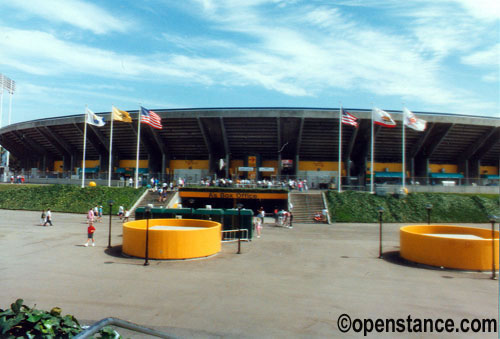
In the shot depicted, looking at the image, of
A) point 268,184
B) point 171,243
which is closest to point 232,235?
point 171,243

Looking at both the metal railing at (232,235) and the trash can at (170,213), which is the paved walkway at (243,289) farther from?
the trash can at (170,213)

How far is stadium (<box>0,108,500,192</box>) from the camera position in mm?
37656

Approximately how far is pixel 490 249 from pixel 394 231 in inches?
429

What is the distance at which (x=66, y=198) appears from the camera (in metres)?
32.3

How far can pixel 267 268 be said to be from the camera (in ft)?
40.0

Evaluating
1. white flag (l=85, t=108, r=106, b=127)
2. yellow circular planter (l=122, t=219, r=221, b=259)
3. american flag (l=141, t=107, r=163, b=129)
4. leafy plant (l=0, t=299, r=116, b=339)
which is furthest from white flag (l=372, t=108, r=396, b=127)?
leafy plant (l=0, t=299, r=116, b=339)

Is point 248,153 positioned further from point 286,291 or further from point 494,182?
point 286,291

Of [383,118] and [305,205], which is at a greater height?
[383,118]

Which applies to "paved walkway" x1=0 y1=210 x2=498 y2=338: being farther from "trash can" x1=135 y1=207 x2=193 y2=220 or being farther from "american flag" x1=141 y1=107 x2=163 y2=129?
"american flag" x1=141 y1=107 x2=163 y2=129

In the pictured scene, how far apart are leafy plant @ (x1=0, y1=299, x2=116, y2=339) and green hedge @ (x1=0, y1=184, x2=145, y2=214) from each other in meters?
28.6

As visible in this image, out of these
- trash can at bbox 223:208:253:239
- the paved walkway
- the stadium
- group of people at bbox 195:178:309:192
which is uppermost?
the stadium

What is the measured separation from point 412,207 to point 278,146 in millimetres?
17383

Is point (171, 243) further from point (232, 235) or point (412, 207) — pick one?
point (412, 207)

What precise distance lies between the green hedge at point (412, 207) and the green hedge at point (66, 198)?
64.3ft
